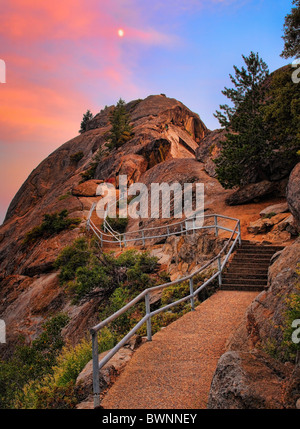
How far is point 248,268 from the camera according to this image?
12320 mm

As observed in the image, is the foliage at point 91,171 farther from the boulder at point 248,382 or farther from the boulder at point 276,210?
the boulder at point 248,382

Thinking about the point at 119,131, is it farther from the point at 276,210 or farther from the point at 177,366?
the point at 177,366

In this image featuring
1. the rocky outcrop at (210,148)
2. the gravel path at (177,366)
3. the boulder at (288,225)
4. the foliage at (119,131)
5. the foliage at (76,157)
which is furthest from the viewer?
the foliage at (76,157)

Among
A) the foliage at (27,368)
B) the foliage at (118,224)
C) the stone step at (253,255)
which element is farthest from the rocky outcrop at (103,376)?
the foliage at (118,224)

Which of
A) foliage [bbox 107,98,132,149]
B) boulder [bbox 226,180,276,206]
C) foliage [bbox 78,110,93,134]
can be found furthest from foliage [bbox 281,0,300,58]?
foliage [bbox 78,110,93,134]

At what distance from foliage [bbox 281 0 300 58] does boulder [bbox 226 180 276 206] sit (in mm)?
6928

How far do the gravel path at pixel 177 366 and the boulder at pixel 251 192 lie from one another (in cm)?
1253

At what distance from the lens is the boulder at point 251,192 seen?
1980cm

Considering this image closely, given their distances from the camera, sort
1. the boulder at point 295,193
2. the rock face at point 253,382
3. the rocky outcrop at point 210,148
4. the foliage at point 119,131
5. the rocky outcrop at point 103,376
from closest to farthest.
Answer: the rock face at point 253,382 < the rocky outcrop at point 103,376 < the boulder at point 295,193 < the rocky outcrop at point 210,148 < the foliage at point 119,131

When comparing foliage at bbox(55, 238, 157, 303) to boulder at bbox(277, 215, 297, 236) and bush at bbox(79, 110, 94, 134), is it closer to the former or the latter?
boulder at bbox(277, 215, 297, 236)

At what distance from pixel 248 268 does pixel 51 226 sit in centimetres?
1635

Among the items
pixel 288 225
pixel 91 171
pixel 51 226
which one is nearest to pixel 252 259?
pixel 288 225
